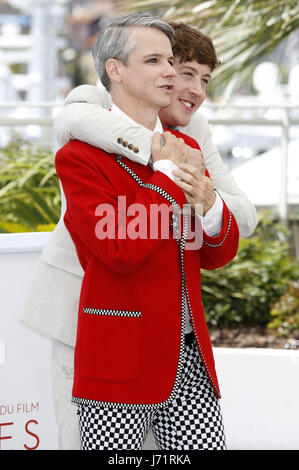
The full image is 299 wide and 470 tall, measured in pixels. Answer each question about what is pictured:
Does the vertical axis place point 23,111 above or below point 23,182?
above

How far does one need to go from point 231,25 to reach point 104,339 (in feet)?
10.7

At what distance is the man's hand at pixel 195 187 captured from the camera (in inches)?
70.2

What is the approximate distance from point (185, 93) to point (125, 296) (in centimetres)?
71

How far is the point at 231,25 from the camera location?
4.57m

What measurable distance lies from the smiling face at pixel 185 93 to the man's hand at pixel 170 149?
0.33 m

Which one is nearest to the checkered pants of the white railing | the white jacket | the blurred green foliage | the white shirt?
the white shirt

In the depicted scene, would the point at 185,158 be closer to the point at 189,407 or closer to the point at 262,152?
the point at 189,407

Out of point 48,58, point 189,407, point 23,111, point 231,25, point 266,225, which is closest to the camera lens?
point 189,407

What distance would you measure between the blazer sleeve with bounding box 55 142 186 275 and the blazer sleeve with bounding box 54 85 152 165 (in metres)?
0.04

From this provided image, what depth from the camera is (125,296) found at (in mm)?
1768

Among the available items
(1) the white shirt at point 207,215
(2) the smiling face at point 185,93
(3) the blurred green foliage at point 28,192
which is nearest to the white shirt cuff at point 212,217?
(1) the white shirt at point 207,215

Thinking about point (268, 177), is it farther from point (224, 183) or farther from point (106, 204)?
point (106, 204)

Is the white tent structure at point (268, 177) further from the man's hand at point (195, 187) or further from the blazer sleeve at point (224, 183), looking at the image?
the man's hand at point (195, 187)
